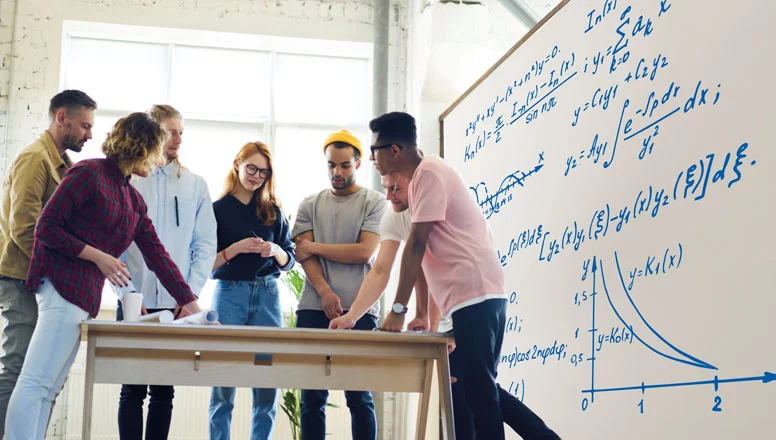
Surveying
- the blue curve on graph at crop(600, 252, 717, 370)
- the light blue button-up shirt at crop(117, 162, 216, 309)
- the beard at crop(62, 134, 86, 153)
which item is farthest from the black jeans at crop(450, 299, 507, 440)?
the beard at crop(62, 134, 86, 153)

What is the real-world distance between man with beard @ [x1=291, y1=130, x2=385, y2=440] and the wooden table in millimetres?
509

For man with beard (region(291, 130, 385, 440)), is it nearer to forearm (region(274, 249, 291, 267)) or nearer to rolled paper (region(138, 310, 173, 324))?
forearm (region(274, 249, 291, 267))

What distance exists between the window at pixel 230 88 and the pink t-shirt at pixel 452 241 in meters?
2.94

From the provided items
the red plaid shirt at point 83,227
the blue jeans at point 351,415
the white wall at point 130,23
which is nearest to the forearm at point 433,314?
the blue jeans at point 351,415

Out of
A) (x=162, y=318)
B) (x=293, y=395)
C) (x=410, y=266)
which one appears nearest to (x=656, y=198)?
(x=410, y=266)

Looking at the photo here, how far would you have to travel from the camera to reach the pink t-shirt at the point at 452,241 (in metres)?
2.21

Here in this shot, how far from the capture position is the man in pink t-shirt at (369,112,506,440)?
215 centimetres

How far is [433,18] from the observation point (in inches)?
174

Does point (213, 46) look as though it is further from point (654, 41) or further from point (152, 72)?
point (654, 41)

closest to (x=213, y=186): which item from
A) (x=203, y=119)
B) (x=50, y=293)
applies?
(x=203, y=119)

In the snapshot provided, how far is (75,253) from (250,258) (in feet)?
2.91

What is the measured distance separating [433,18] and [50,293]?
279 cm

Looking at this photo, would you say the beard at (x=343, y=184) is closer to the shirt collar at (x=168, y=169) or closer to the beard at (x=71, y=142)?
the shirt collar at (x=168, y=169)

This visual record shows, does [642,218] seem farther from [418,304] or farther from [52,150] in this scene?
[52,150]
